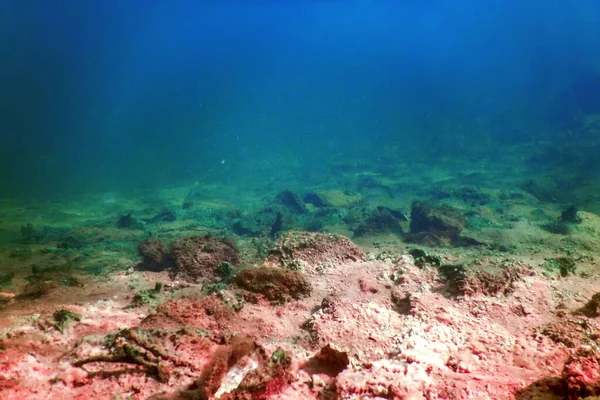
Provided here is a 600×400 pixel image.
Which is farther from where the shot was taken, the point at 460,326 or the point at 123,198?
the point at 123,198

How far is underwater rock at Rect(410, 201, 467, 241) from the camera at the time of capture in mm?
12211

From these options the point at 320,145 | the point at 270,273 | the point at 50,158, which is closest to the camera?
the point at 270,273

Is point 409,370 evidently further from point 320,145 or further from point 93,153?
point 93,153

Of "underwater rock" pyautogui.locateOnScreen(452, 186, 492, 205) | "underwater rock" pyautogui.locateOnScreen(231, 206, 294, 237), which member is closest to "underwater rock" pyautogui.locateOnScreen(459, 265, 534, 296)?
"underwater rock" pyautogui.locateOnScreen(231, 206, 294, 237)

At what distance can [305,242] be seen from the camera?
6191 mm

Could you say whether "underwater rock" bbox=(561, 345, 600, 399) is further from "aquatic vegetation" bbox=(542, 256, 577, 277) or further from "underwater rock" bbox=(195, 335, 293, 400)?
"aquatic vegetation" bbox=(542, 256, 577, 277)

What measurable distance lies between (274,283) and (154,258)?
13.4 feet

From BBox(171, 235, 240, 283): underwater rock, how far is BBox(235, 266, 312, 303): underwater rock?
1.56m

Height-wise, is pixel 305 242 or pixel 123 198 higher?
pixel 305 242

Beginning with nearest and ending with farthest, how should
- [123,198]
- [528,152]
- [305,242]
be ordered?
[305,242]
[123,198]
[528,152]

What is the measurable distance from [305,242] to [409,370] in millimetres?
3512

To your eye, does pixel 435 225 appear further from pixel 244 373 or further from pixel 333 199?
pixel 244 373

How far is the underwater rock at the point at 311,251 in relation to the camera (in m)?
5.84

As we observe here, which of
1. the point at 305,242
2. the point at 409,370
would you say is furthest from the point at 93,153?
the point at 409,370
